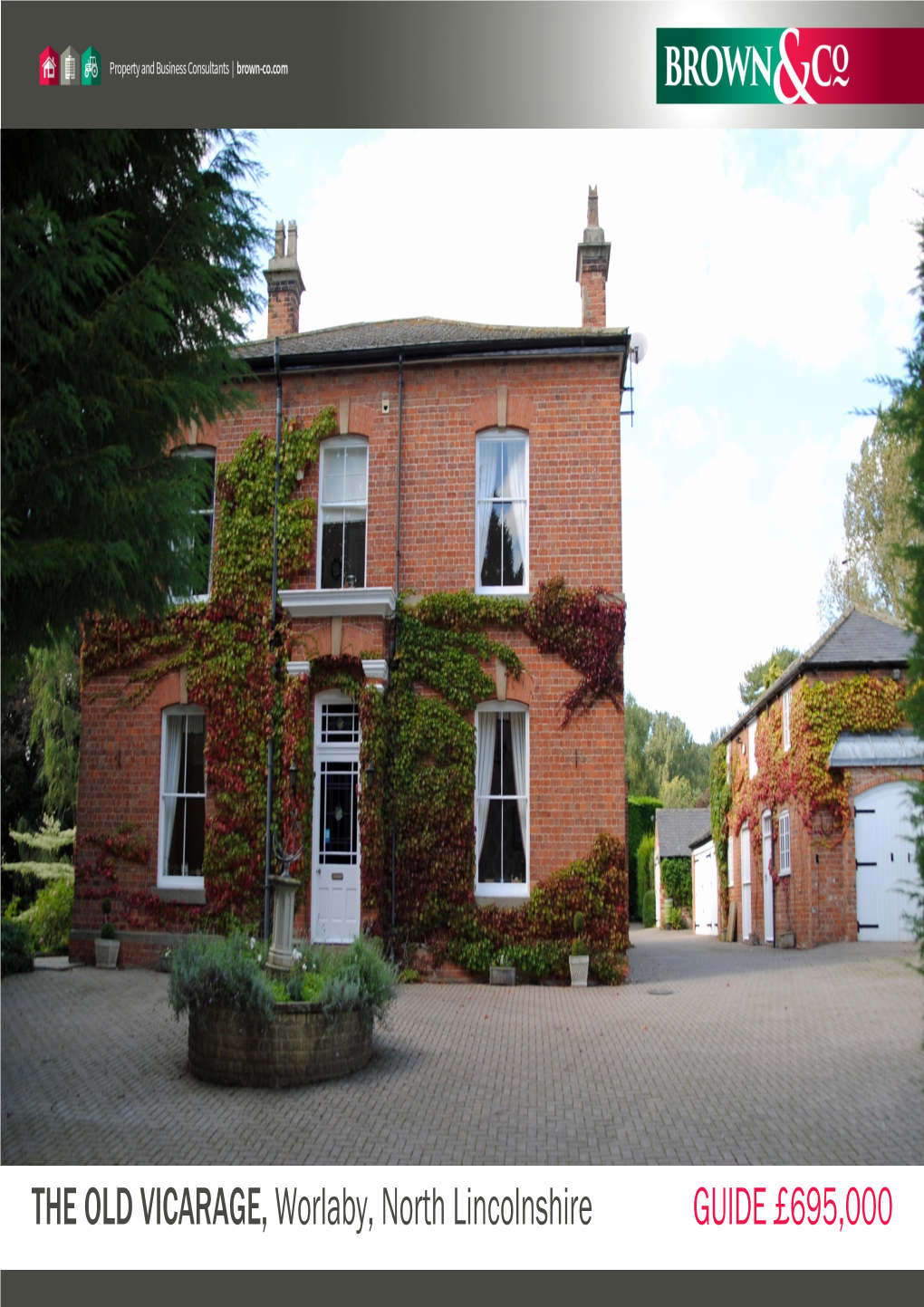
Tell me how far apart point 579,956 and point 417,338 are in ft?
29.0

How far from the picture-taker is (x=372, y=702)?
13.4m

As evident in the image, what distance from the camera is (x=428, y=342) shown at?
46.8ft

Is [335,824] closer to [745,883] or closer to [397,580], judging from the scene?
[397,580]

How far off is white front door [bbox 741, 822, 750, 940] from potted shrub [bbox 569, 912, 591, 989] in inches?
489

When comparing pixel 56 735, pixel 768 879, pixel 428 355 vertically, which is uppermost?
pixel 428 355

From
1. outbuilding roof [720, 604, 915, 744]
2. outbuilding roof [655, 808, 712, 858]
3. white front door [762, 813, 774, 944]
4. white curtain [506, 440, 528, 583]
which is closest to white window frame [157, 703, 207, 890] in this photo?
white curtain [506, 440, 528, 583]

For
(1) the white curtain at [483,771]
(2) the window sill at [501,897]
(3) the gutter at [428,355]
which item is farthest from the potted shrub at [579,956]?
(3) the gutter at [428,355]

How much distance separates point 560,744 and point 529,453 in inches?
156

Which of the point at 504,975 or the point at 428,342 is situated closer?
the point at 504,975

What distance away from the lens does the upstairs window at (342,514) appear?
47.3 ft

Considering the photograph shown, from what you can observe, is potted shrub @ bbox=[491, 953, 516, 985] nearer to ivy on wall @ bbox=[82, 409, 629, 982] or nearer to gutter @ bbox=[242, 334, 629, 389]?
ivy on wall @ bbox=[82, 409, 629, 982]

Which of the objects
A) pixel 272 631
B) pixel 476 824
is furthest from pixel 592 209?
pixel 476 824

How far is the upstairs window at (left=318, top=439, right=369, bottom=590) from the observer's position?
14414 millimetres

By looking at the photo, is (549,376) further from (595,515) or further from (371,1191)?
(371,1191)
